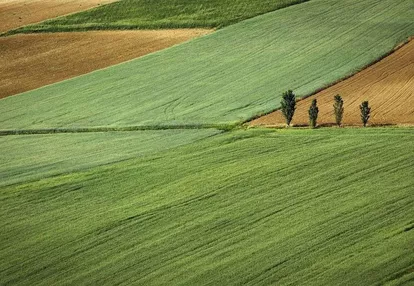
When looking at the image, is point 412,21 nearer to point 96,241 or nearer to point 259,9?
point 259,9

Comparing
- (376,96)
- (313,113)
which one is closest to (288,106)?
(313,113)

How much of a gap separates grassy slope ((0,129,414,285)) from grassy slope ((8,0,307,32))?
28.2m

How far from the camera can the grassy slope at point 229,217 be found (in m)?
21.0

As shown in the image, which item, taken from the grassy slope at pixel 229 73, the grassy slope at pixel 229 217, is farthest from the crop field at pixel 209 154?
the grassy slope at pixel 229 73

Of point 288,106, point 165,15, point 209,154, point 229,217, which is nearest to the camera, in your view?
point 229,217

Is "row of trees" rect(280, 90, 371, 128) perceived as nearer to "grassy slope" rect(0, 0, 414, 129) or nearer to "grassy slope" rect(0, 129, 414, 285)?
"grassy slope" rect(0, 129, 414, 285)

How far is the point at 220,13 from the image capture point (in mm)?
61125

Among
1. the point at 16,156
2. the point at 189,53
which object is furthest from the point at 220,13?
the point at 16,156

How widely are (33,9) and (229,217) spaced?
50.2 meters

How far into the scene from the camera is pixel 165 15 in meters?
62.0

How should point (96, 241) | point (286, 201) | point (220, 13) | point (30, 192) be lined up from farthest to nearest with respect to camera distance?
1. point (220, 13)
2. point (30, 192)
3. point (286, 201)
4. point (96, 241)

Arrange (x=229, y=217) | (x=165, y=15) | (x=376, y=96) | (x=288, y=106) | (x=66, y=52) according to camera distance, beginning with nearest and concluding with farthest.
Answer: (x=229, y=217), (x=288, y=106), (x=376, y=96), (x=66, y=52), (x=165, y=15)

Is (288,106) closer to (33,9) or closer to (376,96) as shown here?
(376,96)

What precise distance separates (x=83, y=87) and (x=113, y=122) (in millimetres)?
8697
